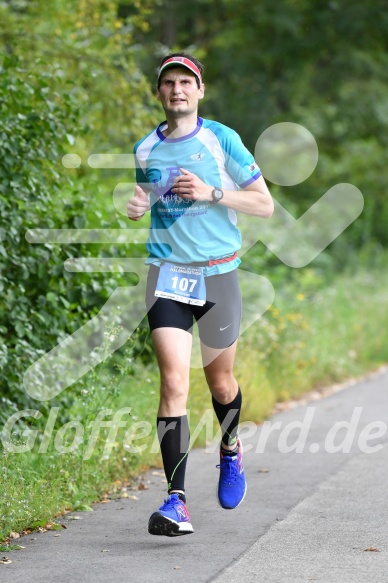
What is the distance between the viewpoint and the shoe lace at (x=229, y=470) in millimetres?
5961

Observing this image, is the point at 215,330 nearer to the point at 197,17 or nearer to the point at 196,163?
the point at 196,163

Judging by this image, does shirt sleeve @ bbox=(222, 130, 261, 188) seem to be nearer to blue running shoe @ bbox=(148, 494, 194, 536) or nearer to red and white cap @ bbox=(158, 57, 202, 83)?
red and white cap @ bbox=(158, 57, 202, 83)

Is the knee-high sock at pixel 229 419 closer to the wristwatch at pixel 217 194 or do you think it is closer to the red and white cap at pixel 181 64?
the wristwatch at pixel 217 194

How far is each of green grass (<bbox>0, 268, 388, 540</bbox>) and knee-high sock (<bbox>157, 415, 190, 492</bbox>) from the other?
31.8 inches

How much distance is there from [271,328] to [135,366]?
312cm

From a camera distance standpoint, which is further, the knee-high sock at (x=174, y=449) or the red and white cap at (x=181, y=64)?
the red and white cap at (x=181, y=64)

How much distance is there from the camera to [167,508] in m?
5.27

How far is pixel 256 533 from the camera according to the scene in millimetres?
5613

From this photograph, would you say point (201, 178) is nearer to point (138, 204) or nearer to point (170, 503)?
point (138, 204)

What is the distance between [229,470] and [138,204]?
A: 58.7 inches

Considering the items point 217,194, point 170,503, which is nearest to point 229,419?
point 170,503

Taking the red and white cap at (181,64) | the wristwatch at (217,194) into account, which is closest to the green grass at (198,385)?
the wristwatch at (217,194)

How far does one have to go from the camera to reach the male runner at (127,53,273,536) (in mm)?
5402

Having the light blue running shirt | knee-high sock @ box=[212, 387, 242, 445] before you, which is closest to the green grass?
knee-high sock @ box=[212, 387, 242, 445]
